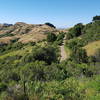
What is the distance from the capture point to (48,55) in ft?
105

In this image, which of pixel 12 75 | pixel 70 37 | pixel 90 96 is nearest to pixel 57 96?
pixel 90 96

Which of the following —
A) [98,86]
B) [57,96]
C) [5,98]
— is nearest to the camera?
[5,98]

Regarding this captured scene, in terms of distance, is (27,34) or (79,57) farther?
(27,34)

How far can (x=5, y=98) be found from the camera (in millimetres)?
4402

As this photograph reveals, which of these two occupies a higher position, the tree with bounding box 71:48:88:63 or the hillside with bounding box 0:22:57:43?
the hillside with bounding box 0:22:57:43

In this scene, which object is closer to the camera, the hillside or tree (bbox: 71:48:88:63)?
tree (bbox: 71:48:88:63)

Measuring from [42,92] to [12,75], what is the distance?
27.1ft

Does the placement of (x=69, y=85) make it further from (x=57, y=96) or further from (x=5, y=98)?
(x=5, y=98)

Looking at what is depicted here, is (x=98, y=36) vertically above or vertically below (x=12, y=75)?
above

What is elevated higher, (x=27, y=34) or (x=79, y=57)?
(x=27, y=34)

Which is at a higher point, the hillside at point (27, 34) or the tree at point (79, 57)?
the hillside at point (27, 34)

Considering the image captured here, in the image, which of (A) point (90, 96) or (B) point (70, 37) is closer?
(A) point (90, 96)

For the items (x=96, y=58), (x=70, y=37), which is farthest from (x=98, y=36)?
(x=96, y=58)

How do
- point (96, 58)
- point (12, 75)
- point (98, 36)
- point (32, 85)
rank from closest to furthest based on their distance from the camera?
point (32, 85)
point (12, 75)
point (96, 58)
point (98, 36)
